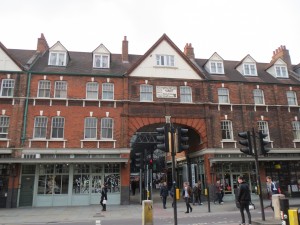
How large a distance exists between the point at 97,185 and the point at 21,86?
10455mm

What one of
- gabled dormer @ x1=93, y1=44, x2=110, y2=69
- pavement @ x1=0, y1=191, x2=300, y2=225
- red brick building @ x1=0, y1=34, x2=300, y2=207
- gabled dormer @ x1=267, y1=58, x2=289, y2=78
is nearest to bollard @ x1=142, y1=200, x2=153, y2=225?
pavement @ x1=0, y1=191, x2=300, y2=225

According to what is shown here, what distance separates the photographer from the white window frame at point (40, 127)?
2270cm

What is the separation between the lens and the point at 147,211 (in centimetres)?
1104

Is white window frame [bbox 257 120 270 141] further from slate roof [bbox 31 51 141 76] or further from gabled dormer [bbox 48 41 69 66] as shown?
gabled dormer [bbox 48 41 69 66]

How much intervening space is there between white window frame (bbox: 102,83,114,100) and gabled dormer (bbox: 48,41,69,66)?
177 inches

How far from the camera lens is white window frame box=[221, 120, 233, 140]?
2550 centimetres

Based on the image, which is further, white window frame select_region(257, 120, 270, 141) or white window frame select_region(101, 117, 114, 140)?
white window frame select_region(257, 120, 270, 141)

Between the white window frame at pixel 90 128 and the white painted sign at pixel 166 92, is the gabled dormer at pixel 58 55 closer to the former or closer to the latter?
the white window frame at pixel 90 128

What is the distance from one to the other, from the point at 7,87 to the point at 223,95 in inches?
758

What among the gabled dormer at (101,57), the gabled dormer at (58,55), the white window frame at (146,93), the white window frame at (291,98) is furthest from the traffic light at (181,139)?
the white window frame at (291,98)

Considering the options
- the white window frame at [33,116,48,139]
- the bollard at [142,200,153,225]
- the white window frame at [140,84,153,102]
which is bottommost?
the bollard at [142,200,153,225]

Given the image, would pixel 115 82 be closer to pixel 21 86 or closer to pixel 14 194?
pixel 21 86

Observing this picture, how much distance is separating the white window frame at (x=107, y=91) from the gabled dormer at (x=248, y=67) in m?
13.8

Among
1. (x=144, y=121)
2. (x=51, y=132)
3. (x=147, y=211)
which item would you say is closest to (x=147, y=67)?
(x=144, y=121)
